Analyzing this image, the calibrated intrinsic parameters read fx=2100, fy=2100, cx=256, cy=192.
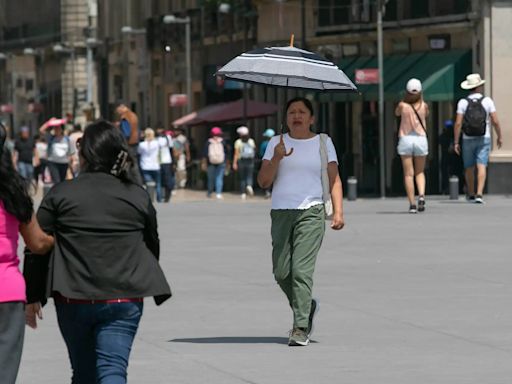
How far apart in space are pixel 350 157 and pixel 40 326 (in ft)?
117

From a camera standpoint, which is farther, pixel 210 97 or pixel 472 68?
pixel 210 97

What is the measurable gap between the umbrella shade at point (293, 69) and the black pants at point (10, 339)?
6123 mm

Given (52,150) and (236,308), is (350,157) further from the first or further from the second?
(236,308)

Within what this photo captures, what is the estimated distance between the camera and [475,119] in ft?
93.8

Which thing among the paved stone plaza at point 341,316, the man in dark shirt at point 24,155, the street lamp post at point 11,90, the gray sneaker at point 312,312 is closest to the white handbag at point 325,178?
the gray sneaker at point 312,312

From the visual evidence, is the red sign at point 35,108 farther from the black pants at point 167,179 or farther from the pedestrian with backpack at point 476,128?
the pedestrian with backpack at point 476,128

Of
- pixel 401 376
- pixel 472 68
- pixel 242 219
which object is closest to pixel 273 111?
pixel 472 68

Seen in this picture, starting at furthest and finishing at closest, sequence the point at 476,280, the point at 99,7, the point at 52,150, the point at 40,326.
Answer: the point at 99,7 < the point at 52,150 < the point at 476,280 < the point at 40,326

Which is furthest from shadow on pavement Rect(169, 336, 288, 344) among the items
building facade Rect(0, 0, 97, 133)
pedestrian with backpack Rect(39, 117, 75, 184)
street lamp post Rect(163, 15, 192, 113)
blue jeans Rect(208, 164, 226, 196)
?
building facade Rect(0, 0, 97, 133)

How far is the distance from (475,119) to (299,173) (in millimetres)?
15830

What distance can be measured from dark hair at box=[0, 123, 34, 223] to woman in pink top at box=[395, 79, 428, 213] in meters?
18.9

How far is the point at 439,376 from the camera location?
436 inches

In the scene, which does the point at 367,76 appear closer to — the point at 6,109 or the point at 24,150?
Answer: the point at 24,150

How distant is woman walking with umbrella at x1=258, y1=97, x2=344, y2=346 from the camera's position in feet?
41.4
